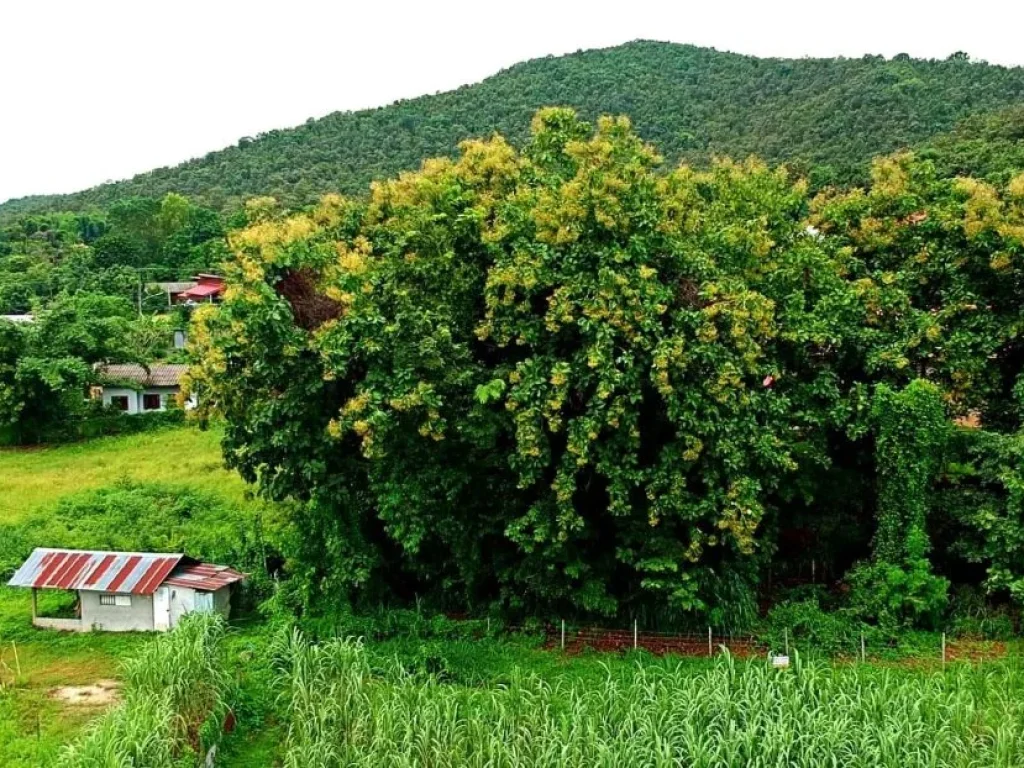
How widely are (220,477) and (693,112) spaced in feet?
148

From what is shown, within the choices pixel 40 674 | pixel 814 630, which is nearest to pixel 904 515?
pixel 814 630

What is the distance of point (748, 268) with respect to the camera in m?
12.3

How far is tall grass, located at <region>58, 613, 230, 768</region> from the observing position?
7.79m

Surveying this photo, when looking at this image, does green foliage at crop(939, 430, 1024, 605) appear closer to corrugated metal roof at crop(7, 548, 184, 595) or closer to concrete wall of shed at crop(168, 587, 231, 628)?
concrete wall of shed at crop(168, 587, 231, 628)

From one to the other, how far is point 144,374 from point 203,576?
16.9 m

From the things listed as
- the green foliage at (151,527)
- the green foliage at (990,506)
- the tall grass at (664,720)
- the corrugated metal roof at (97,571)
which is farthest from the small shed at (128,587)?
the green foliage at (990,506)

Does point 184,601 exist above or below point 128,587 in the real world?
below

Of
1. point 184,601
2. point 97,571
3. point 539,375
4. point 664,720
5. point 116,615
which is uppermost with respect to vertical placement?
point 539,375

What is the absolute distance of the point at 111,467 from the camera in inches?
859

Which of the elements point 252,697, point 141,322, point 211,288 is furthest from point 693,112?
point 252,697

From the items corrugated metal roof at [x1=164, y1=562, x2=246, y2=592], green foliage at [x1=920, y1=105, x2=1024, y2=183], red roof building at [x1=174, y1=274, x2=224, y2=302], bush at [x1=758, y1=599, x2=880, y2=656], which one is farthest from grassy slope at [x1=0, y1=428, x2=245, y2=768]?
green foliage at [x1=920, y1=105, x2=1024, y2=183]

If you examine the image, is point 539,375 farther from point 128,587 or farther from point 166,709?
point 128,587

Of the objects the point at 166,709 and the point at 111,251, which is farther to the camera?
the point at 111,251

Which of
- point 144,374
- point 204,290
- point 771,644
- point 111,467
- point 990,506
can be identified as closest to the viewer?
point 771,644
